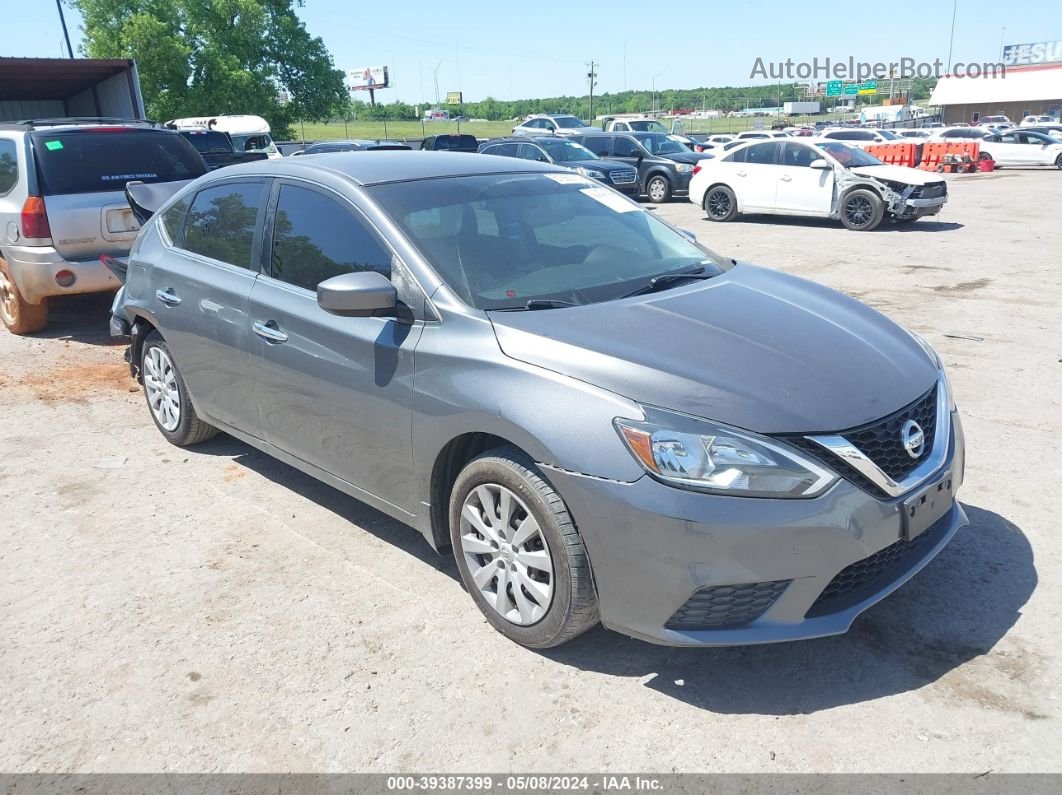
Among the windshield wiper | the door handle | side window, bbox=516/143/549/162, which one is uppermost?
the windshield wiper

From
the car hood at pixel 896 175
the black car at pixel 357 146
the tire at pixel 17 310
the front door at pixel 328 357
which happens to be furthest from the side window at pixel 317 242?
the car hood at pixel 896 175

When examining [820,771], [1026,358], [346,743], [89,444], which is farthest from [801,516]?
[1026,358]

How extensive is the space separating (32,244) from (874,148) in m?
27.2

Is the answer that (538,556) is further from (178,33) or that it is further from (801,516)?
(178,33)

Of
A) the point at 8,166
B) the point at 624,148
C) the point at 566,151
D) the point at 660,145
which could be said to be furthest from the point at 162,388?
the point at 660,145

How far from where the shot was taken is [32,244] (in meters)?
7.44

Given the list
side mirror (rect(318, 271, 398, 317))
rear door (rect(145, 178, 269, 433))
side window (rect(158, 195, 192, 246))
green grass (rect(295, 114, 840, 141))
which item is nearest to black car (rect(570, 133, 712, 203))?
side window (rect(158, 195, 192, 246))

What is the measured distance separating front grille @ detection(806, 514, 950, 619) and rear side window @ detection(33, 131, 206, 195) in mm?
7352

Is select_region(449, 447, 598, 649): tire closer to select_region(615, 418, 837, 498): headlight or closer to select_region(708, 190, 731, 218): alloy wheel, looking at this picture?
select_region(615, 418, 837, 498): headlight

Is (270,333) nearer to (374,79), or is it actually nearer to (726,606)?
(726,606)

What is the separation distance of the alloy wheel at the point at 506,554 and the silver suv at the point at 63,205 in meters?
5.67

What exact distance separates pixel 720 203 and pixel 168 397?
45.4 feet

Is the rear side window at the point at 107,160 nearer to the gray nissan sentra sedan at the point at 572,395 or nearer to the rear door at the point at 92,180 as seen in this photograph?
the rear door at the point at 92,180

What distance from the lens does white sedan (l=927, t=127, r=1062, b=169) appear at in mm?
29375
